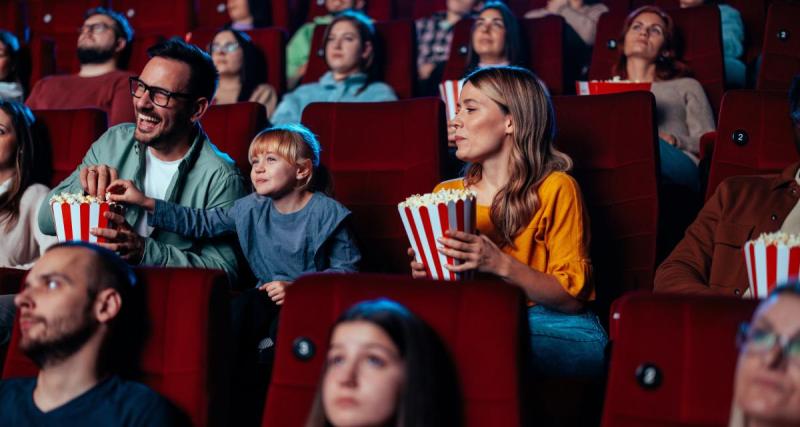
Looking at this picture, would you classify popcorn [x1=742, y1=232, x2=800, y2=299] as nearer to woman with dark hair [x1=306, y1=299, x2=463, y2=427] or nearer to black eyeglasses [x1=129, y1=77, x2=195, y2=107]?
woman with dark hair [x1=306, y1=299, x2=463, y2=427]

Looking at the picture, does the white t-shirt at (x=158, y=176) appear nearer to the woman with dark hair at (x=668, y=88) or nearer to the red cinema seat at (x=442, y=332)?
the red cinema seat at (x=442, y=332)

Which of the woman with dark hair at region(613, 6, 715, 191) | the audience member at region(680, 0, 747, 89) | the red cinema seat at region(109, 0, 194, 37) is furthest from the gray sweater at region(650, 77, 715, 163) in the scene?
the red cinema seat at region(109, 0, 194, 37)

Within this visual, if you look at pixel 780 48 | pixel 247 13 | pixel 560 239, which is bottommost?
pixel 560 239

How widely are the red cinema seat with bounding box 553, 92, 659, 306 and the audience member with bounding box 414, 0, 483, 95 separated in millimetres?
1038

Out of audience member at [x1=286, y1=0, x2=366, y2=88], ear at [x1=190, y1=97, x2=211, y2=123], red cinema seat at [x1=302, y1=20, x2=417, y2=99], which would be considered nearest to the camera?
ear at [x1=190, y1=97, x2=211, y2=123]

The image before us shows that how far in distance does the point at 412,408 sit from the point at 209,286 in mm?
253

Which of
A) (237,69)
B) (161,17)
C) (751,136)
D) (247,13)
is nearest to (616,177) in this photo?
(751,136)

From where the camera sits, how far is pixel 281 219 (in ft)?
4.23

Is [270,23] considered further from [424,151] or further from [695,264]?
[695,264]

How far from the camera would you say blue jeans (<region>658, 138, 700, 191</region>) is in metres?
1.57

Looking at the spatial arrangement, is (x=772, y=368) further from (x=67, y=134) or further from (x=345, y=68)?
(x=345, y=68)

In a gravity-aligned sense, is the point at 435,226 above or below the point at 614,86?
below

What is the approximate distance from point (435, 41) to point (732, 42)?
2.39 feet

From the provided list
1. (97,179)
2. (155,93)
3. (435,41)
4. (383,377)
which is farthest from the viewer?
(435,41)
